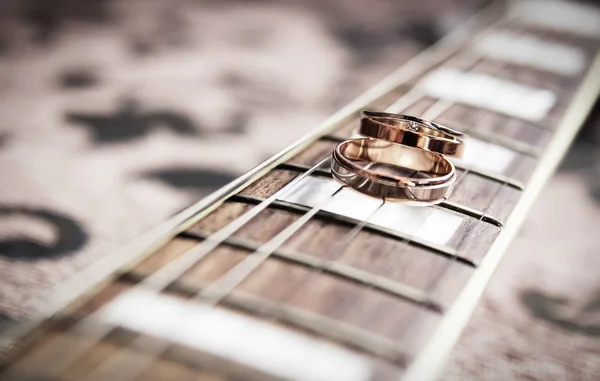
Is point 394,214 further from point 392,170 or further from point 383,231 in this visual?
point 392,170

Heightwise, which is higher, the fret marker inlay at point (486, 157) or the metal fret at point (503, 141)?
the metal fret at point (503, 141)

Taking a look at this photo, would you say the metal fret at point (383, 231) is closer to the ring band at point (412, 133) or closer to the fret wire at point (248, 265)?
the fret wire at point (248, 265)

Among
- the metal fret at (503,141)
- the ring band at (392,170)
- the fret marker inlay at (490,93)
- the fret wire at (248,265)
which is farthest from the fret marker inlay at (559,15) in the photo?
the fret wire at (248,265)

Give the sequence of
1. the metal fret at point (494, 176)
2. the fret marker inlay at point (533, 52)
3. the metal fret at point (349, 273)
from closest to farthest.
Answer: the metal fret at point (349, 273)
the metal fret at point (494, 176)
the fret marker inlay at point (533, 52)

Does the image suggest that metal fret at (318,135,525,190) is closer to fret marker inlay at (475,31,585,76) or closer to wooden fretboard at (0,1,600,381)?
wooden fretboard at (0,1,600,381)

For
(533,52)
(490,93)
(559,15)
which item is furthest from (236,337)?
(559,15)

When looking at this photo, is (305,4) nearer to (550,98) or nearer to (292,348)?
(550,98)

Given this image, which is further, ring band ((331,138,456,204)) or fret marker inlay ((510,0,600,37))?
fret marker inlay ((510,0,600,37))

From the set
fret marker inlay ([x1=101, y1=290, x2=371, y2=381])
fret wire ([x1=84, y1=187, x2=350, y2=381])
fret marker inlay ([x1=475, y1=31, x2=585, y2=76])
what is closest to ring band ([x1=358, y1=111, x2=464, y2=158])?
fret wire ([x1=84, y1=187, x2=350, y2=381])
